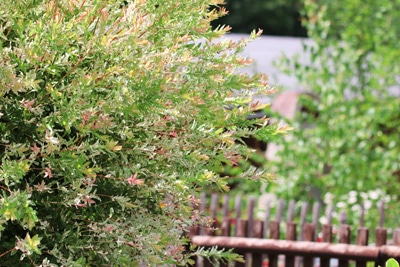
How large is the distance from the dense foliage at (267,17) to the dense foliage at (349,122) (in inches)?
926

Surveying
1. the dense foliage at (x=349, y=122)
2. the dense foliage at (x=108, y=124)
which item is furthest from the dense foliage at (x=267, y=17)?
the dense foliage at (x=108, y=124)

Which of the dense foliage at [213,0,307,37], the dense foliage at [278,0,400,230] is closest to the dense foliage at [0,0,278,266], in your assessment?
the dense foliage at [278,0,400,230]

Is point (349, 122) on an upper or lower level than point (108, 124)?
upper

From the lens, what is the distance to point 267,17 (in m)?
32.7

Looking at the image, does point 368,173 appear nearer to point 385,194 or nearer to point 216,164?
point 385,194

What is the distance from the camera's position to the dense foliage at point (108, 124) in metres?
2.39

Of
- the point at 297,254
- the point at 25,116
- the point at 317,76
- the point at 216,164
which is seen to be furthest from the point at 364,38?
the point at 25,116

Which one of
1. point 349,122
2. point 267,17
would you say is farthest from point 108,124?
point 267,17

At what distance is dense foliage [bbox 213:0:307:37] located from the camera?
32219 millimetres

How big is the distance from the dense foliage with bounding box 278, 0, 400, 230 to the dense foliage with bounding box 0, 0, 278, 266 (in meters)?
4.96

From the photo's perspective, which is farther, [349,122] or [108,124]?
[349,122]

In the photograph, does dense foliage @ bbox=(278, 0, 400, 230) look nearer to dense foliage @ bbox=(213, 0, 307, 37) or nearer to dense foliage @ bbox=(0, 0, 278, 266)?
dense foliage @ bbox=(0, 0, 278, 266)

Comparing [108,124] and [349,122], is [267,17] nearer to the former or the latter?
[349,122]

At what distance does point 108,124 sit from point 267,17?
101ft
